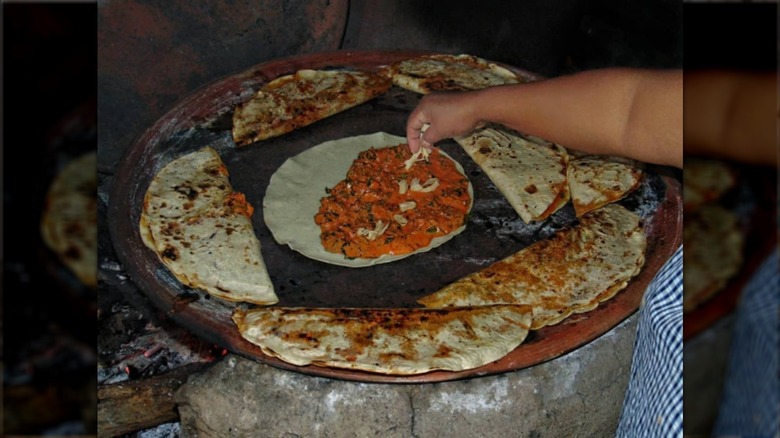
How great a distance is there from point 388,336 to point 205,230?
75 centimetres

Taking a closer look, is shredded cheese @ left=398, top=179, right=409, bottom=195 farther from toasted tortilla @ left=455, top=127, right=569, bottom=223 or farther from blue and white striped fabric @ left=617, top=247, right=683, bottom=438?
blue and white striped fabric @ left=617, top=247, right=683, bottom=438

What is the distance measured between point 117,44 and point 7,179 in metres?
2.80

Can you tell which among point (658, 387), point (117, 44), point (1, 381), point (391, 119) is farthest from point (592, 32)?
point (1, 381)

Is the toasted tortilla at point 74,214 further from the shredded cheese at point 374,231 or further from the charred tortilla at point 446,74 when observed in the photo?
the charred tortilla at point 446,74

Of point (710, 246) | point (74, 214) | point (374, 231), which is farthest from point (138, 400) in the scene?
point (710, 246)

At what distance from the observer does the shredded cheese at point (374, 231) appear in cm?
256

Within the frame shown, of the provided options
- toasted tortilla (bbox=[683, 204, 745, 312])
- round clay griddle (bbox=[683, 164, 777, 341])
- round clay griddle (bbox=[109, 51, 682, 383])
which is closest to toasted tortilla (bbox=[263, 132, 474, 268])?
round clay griddle (bbox=[109, 51, 682, 383])

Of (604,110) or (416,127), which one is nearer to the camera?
(604,110)

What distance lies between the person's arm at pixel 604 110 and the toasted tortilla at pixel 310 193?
630 millimetres

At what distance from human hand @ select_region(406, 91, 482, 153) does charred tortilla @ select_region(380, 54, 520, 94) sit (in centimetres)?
72

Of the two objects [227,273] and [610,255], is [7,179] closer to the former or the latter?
[227,273]

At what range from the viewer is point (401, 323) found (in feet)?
7.34

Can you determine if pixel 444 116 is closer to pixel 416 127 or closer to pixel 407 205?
pixel 416 127

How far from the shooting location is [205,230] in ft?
8.43
